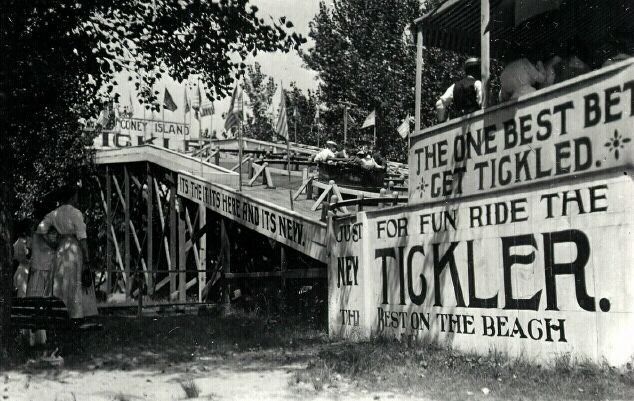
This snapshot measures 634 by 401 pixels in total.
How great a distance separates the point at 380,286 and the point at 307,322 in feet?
8.59

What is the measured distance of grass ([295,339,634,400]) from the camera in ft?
19.4

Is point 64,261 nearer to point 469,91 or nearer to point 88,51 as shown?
point 88,51

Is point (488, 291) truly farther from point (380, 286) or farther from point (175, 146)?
point (175, 146)

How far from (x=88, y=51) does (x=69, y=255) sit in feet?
11.6

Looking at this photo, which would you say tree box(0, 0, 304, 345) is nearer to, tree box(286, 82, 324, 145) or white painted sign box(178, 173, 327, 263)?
white painted sign box(178, 173, 327, 263)

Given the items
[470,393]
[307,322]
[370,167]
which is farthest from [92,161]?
[470,393]

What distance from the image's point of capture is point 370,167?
16.7 meters

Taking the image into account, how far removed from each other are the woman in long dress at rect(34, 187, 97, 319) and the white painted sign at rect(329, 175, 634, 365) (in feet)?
12.3

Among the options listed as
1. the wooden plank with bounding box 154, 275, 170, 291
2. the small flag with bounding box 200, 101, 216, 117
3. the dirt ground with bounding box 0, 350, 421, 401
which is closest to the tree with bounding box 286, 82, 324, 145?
the small flag with bounding box 200, 101, 216, 117

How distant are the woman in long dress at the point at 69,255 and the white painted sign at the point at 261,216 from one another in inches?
157

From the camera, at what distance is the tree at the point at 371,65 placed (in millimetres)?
38906

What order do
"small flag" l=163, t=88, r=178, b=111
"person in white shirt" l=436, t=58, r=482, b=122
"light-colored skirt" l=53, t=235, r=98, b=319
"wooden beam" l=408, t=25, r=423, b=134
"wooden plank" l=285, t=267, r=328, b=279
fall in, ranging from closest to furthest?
"light-colored skirt" l=53, t=235, r=98, b=319, "person in white shirt" l=436, t=58, r=482, b=122, "wooden beam" l=408, t=25, r=423, b=134, "wooden plank" l=285, t=267, r=328, b=279, "small flag" l=163, t=88, r=178, b=111

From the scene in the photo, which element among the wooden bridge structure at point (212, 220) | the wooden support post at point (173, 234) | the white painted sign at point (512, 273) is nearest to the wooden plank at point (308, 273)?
the wooden bridge structure at point (212, 220)

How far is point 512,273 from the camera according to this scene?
7.51 m
